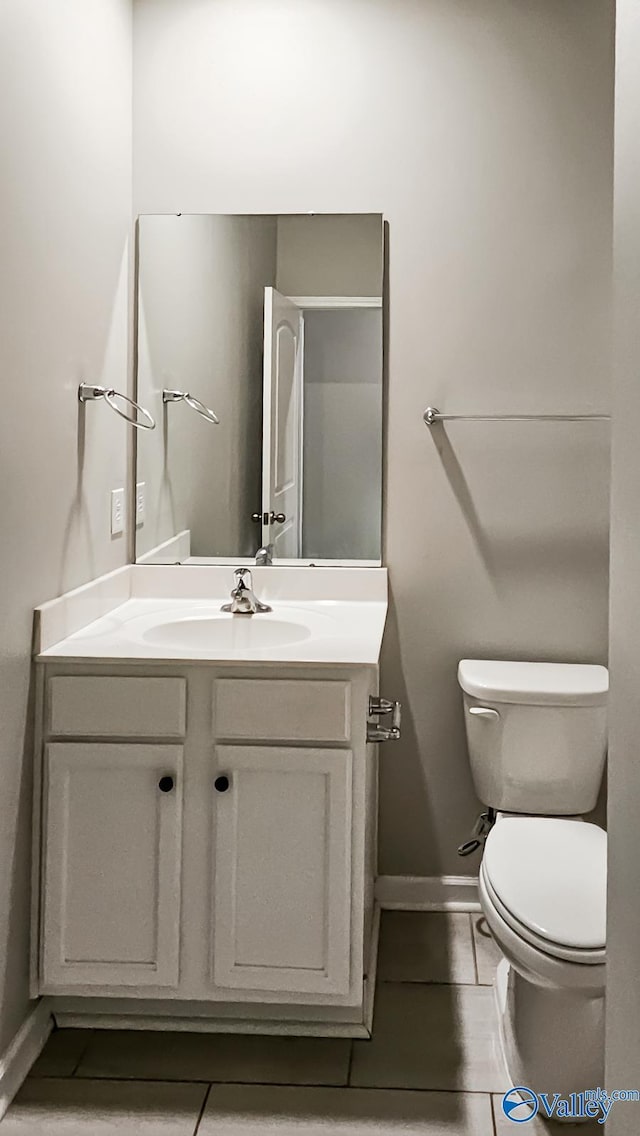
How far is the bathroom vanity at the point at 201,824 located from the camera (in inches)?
81.1

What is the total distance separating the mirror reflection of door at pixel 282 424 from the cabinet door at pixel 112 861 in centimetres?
84

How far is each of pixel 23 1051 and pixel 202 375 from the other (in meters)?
1.62

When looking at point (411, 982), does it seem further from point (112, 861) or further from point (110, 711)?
point (110, 711)

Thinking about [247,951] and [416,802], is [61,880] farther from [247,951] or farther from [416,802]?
[416,802]

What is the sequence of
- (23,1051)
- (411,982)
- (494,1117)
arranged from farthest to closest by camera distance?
(411,982)
(23,1051)
(494,1117)

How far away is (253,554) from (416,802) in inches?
30.8

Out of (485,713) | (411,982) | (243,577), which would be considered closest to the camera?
(411,982)

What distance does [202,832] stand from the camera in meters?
2.09

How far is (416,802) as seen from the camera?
2.83m

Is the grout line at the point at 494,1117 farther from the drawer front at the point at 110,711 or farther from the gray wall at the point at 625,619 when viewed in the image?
the gray wall at the point at 625,619

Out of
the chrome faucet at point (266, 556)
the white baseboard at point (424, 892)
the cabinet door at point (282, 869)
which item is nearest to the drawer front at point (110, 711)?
the cabinet door at point (282, 869)

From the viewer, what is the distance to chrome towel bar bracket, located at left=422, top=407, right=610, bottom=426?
8.73ft

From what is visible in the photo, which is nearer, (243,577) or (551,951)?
(551,951)

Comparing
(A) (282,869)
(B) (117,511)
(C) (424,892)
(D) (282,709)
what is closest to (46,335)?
(B) (117,511)
